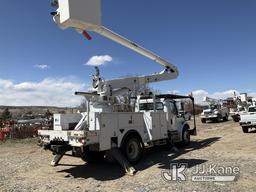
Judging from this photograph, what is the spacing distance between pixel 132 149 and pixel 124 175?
1540mm

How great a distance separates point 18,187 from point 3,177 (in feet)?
5.38

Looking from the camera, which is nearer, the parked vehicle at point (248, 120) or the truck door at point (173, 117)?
the truck door at point (173, 117)

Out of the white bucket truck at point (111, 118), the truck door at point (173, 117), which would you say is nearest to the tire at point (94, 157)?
the white bucket truck at point (111, 118)

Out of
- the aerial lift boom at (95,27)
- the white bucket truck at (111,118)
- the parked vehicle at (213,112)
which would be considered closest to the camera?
the aerial lift boom at (95,27)

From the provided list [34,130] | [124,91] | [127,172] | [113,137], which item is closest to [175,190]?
[127,172]

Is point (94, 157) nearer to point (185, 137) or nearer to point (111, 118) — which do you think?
point (111, 118)

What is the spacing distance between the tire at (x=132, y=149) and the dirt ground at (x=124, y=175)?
301 millimetres

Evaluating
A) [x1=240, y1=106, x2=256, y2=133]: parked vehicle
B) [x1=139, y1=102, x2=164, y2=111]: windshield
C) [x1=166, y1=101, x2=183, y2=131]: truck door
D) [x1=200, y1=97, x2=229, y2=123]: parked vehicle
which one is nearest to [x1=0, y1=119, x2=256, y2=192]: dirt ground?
[x1=166, y1=101, x2=183, y2=131]: truck door

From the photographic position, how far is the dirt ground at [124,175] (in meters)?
7.87

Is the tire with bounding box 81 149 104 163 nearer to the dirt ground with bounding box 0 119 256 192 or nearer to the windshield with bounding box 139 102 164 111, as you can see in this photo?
the dirt ground with bounding box 0 119 256 192

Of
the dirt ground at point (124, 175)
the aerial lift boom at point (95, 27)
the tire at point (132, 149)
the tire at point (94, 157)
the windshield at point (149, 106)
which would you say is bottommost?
the dirt ground at point (124, 175)

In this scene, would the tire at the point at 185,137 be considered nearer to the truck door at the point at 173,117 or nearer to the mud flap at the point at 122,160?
the truck door at the point at 173,117

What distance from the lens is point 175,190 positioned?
747 cm

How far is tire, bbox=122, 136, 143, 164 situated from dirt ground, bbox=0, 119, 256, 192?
0.30 m
